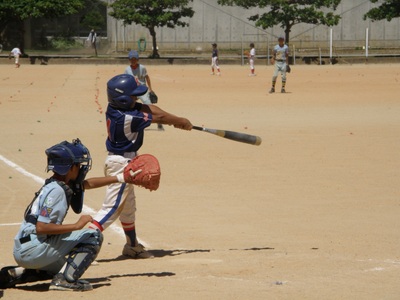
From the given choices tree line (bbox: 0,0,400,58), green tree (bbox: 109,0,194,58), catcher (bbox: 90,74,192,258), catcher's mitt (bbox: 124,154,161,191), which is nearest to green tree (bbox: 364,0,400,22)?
tree line (bbox: 0,0,400,58)

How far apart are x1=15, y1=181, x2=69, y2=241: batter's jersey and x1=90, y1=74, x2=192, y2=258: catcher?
1441mm

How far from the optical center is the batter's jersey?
276 inches

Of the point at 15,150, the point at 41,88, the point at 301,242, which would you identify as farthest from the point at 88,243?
the point at 41,88

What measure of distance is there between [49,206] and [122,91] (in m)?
2.02

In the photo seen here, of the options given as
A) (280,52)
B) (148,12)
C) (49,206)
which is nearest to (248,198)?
(49,206)

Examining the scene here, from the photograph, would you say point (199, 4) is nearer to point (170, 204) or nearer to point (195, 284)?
point (170, 204)

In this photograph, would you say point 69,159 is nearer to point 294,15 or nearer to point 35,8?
point 35,8

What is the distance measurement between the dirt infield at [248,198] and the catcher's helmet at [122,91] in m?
1.59

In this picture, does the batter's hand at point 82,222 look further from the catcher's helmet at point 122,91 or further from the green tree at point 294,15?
the green tree at point 294,15

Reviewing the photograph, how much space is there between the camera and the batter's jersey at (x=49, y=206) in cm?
702

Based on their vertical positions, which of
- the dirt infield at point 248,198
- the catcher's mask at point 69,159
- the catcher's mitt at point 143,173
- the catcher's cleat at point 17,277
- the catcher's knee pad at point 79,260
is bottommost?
the dirt infield at point 248,198

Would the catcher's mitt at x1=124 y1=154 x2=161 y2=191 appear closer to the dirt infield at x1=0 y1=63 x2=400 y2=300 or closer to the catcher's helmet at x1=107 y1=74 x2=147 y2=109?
the dirt infield at x1=0 y1=63 x2=400 y2=300

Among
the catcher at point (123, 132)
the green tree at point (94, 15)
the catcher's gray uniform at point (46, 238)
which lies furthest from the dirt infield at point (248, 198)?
the green tree at point (94, 15)

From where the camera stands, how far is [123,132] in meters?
8.77
